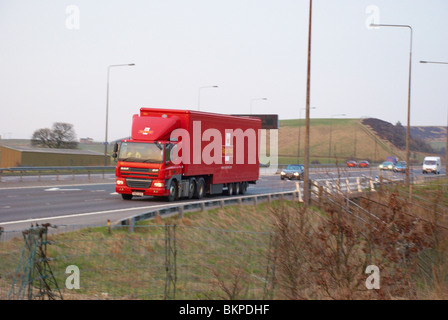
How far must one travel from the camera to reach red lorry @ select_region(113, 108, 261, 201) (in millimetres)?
26219

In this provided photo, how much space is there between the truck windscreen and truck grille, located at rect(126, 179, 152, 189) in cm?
82

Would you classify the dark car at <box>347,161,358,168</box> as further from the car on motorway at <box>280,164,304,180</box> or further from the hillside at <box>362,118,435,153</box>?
the car on motorway at <box>280,164,304,180</box>

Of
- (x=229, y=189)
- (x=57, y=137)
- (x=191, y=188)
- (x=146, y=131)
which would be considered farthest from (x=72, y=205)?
(x=57, y=137)

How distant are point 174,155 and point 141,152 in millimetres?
1359

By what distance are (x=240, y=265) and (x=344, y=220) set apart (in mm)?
1847

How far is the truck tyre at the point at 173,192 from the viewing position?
2663 cm

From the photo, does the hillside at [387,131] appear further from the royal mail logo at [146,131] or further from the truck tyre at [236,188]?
the truck tyre at [236,188]

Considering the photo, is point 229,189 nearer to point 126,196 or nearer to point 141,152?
point 126,196

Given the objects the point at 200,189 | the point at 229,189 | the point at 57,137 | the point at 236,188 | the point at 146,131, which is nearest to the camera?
the point at 146,131

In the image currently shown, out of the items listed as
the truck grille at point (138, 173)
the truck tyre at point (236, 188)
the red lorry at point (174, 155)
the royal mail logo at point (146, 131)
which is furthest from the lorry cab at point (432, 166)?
the truck grille at point (138, 173)

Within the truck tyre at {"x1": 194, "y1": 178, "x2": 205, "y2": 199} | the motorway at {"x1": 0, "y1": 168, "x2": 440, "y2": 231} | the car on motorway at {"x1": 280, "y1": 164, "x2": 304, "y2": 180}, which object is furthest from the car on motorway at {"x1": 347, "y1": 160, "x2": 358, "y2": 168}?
the car on motorway at {"x1": 280, "y1": 164, "x2": 304, "y2": 180}

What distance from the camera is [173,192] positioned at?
26938mm

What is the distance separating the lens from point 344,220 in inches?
409
